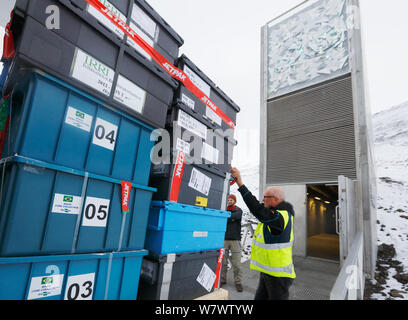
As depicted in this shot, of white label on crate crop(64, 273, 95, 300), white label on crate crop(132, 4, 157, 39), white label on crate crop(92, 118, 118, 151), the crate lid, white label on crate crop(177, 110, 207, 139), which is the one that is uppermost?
white label on crate crop(132, 4, 157, 39)

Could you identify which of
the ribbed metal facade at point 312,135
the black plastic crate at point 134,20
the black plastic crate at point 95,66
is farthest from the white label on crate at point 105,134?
the ribbed metal facade at point 312,135

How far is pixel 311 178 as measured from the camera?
25.8 feet

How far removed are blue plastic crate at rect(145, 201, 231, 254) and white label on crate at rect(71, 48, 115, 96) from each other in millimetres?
1110

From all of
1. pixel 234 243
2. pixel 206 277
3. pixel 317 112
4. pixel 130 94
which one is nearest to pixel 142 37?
pixel 130 94

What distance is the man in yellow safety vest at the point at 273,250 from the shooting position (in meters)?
2.66

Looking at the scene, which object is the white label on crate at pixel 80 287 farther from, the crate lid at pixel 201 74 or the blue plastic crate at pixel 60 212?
the crate lid at pixel 201 74

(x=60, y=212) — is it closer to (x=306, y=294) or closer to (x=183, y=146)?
(x=183, y=146)

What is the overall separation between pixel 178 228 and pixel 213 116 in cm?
139

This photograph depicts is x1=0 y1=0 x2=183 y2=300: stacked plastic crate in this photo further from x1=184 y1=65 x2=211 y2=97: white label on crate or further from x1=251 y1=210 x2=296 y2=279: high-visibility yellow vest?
x1=251 y1=210 x2=296 y2=279: high-visibility yellow vest

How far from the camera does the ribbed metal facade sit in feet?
24.3

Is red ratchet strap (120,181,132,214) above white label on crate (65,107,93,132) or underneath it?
underneath

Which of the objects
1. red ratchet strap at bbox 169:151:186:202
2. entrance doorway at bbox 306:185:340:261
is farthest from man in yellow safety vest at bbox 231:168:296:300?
entrance doorway at bbox 306:185:340:261

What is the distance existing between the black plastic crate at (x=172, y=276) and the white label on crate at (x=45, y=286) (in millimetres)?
758
